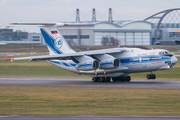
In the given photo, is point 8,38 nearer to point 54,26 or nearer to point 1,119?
point 54,26

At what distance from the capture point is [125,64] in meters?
27.1

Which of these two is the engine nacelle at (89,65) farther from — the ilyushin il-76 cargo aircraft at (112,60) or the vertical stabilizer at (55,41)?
the vertical stabilizer at (55,41)

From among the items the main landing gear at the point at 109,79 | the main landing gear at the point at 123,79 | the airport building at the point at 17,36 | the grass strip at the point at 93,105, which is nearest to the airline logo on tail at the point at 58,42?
the main landing gear at the point at 109,79

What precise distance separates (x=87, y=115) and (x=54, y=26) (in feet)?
61.7

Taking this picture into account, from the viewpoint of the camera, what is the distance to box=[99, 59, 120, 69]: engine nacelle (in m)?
26.2

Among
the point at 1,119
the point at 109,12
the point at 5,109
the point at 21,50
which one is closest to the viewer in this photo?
the point at 1,119

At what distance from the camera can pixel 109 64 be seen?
26.3m

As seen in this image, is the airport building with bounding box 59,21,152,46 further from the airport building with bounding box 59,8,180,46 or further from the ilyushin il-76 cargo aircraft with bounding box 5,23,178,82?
the ilyushin il-76 cargo aircraft with bounding box 5,23,178,82

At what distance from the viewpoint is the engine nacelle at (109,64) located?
26.2 m

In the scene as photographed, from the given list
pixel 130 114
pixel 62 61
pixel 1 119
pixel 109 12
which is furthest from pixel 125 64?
pixel 109 12

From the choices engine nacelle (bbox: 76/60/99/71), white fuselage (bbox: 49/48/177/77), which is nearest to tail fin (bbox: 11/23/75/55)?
white fuselage (bbox: 49/48/177/77)

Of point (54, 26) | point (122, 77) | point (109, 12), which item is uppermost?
point (109, 12)

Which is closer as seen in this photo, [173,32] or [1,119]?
[1,119]

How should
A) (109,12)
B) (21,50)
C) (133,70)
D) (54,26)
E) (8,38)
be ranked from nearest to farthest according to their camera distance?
(133,70) → (54,26) → (21,50) → (109,12) → (8,38)
